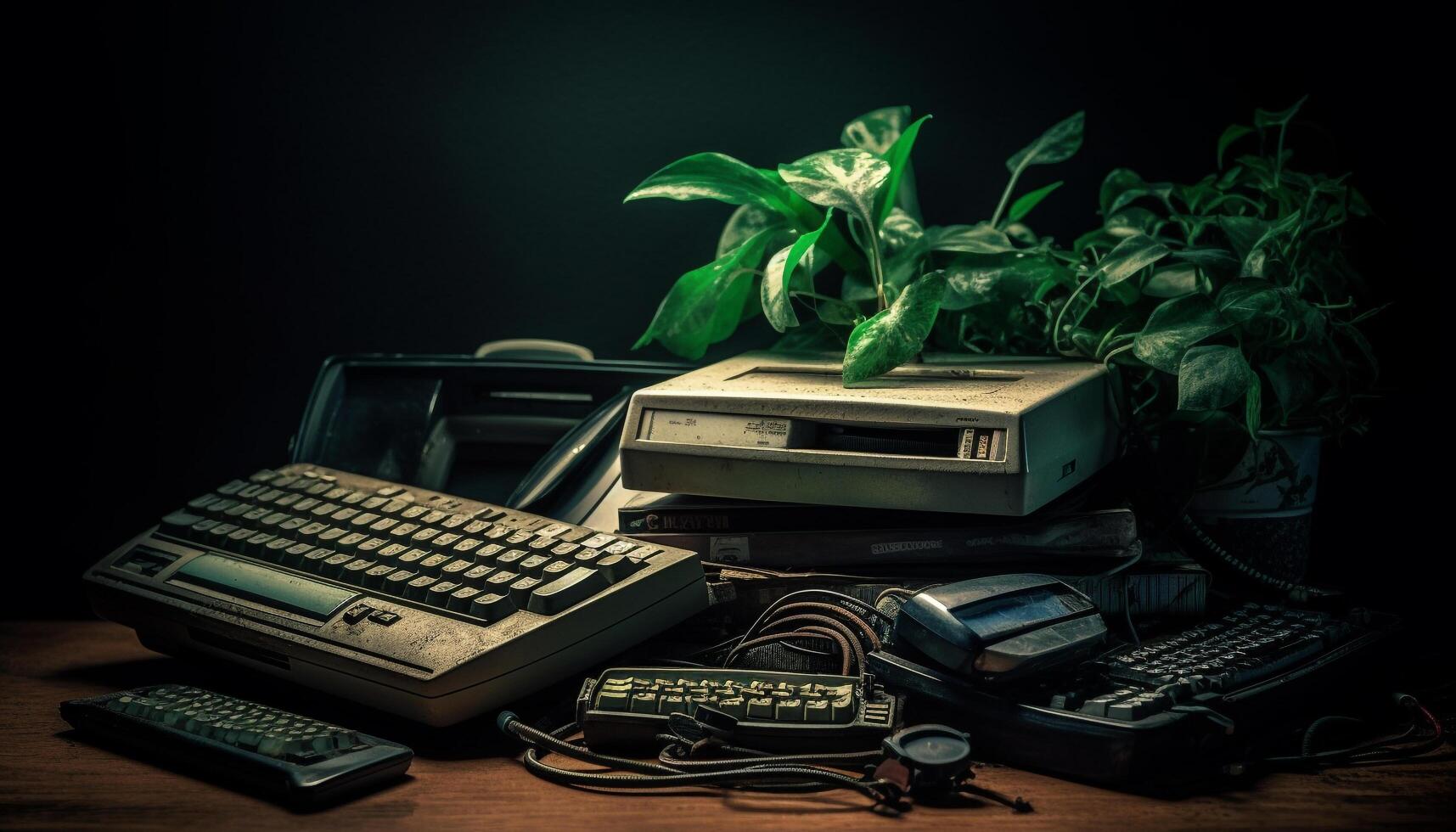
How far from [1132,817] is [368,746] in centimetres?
41

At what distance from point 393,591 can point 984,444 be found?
1.27 feet

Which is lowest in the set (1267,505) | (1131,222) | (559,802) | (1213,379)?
(559,802)

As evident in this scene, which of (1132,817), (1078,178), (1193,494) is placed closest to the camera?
(1132,817)

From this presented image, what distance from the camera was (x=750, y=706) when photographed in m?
0.67

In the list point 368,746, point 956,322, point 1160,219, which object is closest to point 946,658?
point 368,746

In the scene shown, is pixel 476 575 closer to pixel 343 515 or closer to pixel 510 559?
pixel 510 559

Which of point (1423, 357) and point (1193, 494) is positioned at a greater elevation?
point (1423, 357)

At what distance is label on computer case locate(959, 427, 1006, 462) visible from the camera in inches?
28.5

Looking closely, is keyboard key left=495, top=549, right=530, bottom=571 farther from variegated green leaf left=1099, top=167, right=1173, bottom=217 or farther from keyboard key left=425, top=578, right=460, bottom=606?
variegated green leaf left=1099, top=167, right=1173, bottom=217

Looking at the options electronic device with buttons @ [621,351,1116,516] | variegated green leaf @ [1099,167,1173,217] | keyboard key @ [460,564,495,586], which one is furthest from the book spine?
variegated green leaf @ [1099,167,1173,217]

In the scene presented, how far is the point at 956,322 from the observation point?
1.04 metres

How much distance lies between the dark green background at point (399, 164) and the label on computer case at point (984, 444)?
485 millimetres

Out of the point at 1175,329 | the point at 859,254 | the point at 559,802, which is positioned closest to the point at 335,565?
the point at 559,802

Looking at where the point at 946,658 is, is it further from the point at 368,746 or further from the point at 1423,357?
the point at 1423,357
